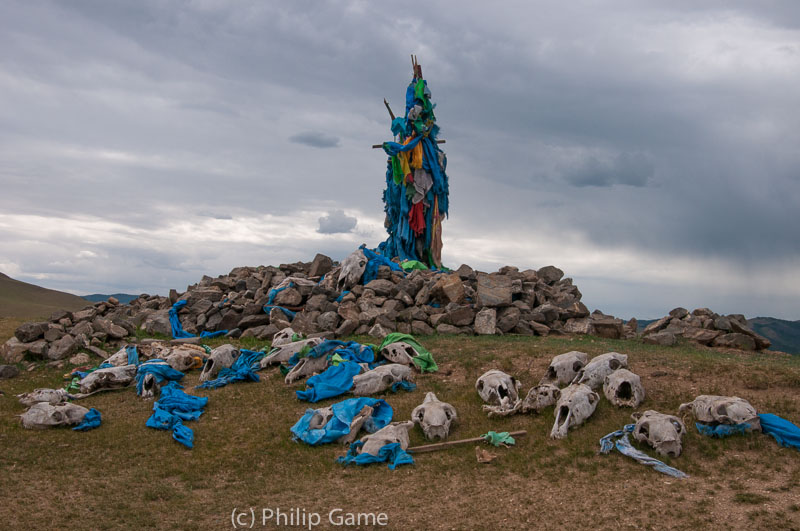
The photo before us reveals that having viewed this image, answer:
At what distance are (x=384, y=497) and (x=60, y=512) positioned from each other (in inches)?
141

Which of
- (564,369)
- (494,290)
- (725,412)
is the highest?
(494,290)

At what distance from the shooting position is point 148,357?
14.5 metres

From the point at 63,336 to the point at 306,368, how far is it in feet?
25.8

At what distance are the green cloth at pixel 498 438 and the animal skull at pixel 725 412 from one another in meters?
2.60

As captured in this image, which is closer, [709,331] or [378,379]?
[378,379]

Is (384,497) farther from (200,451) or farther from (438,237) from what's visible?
(438,237)

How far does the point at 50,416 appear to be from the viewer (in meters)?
10.1

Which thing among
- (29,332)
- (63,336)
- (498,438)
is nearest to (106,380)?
(63,336)

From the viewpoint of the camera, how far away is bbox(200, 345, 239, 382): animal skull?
42.1 feet

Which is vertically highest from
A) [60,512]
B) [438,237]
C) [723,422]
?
[438,237]

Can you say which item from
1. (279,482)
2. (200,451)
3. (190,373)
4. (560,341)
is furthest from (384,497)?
(560,341)

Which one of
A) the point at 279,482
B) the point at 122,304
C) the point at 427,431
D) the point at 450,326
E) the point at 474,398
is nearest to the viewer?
the point at 279,482

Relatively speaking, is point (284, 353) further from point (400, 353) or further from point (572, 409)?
point (572, 409)

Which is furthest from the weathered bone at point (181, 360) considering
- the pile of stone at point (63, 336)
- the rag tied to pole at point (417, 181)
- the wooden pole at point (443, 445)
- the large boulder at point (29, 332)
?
the rag tied to pole at point (417, 181)
